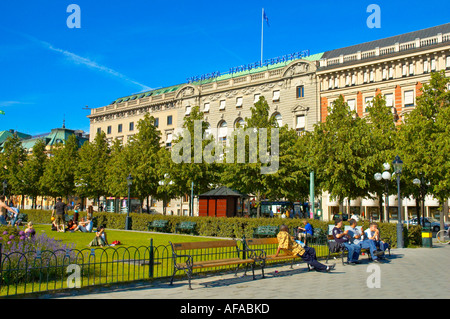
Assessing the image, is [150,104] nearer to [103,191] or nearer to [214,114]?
[214,114]

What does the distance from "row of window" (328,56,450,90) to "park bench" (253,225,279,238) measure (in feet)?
95.8

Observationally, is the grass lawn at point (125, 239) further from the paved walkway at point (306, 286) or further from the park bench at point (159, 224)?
the paved walkway at point (306, 286)

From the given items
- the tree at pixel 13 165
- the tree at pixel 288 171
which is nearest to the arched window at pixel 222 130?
the tree at pixel 288 171

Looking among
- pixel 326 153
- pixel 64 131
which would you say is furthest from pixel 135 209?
pixel 64 131

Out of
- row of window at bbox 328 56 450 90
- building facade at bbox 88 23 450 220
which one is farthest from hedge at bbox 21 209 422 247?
row of window at bbox 328 56 450 90

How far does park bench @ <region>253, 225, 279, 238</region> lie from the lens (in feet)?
66.8

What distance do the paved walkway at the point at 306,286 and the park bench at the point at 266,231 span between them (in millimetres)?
7607

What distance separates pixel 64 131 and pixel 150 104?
43.6 metres

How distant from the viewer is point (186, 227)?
2477 cm

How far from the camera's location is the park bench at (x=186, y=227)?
2452 cm

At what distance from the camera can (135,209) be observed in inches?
1966

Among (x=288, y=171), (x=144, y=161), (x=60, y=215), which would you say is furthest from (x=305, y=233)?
(x=144, y=161)

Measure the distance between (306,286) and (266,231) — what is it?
1115cm

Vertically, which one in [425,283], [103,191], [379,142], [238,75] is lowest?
[425,283]
